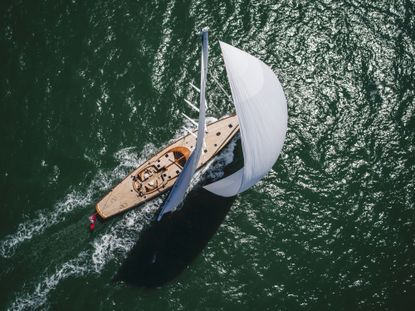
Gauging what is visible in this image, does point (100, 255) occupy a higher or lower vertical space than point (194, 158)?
lower

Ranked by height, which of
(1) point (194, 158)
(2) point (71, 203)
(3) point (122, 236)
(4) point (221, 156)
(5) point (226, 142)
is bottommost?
(3) point (122, 236)

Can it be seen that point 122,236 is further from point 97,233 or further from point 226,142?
point 226,142

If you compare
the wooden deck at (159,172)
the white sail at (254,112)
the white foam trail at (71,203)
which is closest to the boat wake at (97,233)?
the white foam trail at (71,203)

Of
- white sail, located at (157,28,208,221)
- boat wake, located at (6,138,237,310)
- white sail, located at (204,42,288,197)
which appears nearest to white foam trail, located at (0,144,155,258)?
boat wake, located at (6,138,237,310)

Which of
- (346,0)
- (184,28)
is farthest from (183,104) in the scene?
(346,0)

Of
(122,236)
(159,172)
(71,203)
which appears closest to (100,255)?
(122,236)

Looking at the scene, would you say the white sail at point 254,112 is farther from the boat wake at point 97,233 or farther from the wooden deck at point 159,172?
the boat wake at point 97,233
